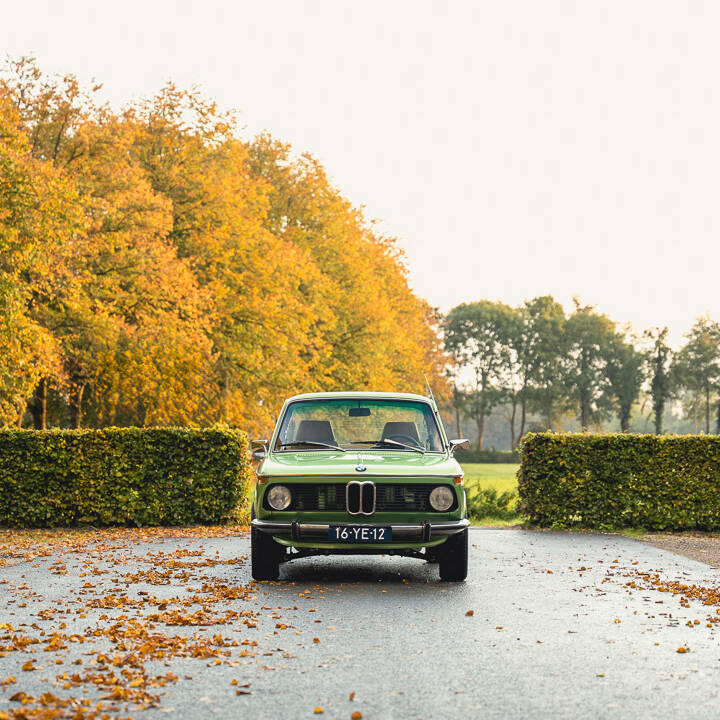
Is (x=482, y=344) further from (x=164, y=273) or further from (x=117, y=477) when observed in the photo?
(x=117, y=477)

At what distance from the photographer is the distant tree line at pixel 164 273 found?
2250 centimetres

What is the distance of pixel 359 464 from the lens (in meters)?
9.95

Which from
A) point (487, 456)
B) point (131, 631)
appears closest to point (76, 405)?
point (131, 631)

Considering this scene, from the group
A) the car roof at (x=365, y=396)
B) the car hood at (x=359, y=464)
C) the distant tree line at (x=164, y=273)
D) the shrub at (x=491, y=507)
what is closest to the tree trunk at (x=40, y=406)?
the distant tree line at (x=164, y=273)

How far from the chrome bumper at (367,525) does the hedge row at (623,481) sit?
286 inches

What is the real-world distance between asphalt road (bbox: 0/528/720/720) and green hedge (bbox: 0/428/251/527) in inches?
167

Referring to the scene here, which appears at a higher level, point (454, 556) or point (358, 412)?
point (358, 412)

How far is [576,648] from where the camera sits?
6879mm

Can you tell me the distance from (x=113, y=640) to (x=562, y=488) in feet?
36.0

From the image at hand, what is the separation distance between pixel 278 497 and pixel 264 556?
0.72m

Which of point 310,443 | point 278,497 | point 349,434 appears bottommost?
point 278,497

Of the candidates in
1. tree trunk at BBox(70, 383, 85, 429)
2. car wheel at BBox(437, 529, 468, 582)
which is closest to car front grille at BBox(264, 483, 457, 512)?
car wheel at BBox(437, 529, 468, 582)

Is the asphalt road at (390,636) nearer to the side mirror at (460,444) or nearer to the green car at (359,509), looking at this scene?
the green car at (359,509)

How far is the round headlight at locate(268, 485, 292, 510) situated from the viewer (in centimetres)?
980
